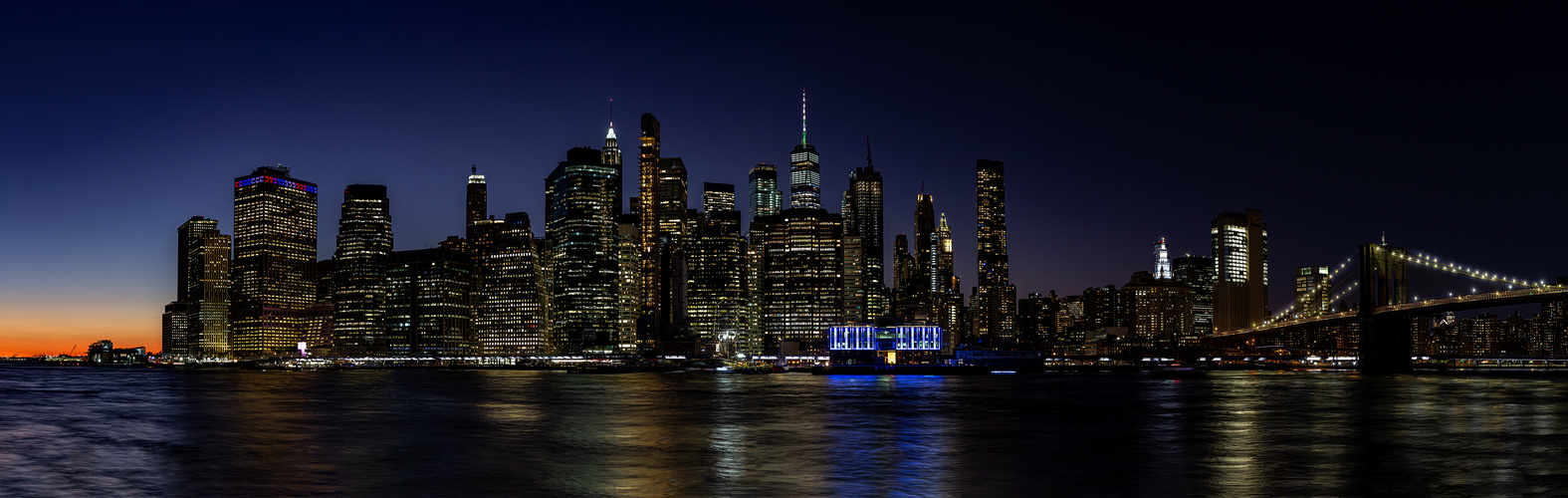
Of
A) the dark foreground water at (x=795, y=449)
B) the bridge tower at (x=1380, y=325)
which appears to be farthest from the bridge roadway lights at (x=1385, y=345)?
the dark foreground water at (x=795, y=449)

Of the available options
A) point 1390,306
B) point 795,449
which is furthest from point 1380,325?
point 795,449

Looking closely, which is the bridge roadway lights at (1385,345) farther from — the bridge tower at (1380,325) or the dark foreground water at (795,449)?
the dark foreground water at (795,449)

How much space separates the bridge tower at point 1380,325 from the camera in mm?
165125

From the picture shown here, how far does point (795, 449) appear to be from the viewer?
150 feet

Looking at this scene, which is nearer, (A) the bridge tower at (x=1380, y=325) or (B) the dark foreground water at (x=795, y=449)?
(B) the dark foreground water at (x=795, y=449)

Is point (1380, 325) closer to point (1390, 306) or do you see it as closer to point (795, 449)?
point (1390, 306)

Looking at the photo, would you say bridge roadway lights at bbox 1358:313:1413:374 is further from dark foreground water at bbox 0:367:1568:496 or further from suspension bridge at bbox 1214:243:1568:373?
dark foreground water at bbox 0:367:1568:496

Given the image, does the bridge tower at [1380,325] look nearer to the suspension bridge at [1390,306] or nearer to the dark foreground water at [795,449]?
the suspension bridge at [1390,306]

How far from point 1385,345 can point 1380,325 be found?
307 cm

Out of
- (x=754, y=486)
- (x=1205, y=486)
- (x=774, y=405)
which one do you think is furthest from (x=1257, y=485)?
(x=774, y=405)

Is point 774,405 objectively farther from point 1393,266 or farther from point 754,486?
point 1393,266

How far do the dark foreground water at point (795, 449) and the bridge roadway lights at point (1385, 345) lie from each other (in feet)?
286

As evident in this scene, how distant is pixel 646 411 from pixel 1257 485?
46.7 metres

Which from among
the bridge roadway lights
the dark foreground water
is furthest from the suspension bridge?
the dark foreground water
